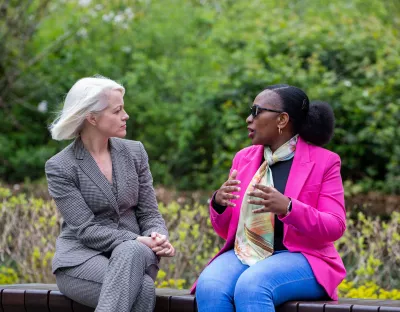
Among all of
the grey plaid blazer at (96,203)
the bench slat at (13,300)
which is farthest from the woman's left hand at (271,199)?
the bench slat at (13,300)

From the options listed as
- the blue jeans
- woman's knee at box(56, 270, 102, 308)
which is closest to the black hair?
the blue jeans

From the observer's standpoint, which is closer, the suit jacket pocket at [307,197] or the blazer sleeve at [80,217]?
the suit jacket pocket at [307,197]

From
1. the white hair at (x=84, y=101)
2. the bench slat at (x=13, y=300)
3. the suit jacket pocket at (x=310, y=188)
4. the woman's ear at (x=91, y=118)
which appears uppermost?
the white hair at (x=84, y=101)

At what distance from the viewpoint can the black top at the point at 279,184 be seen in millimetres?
3986

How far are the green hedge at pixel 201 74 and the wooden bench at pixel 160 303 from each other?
4.08m

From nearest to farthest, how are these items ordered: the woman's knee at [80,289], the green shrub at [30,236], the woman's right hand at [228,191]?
the woman's right hand at [228,191] → the woman's knee at [80,289] → the green shrub at [30,236]

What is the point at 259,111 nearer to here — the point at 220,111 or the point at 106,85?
the point at 106,85

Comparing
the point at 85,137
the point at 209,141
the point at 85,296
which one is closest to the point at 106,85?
the point at 85,137

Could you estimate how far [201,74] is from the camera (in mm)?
10273

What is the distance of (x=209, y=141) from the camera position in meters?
9.51

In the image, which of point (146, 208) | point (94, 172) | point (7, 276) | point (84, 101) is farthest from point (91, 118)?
point (7, 276)

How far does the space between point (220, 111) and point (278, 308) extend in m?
5.23

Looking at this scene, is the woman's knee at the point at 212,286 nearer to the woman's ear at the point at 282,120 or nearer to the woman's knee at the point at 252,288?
the woman's knee at the point at 252,288

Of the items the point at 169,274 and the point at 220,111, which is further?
the point at 220,111
